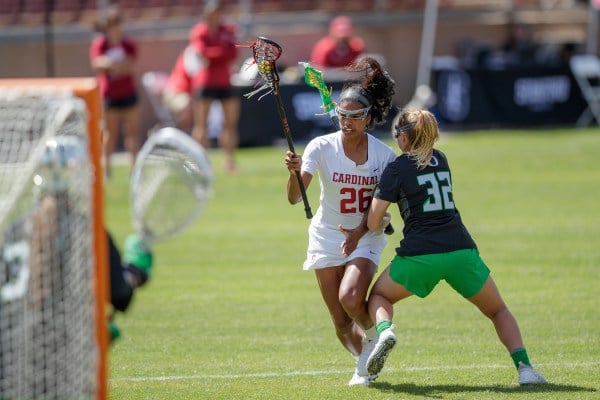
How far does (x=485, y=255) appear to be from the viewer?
1248 centimetres

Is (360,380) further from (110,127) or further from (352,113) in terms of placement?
(110,127)

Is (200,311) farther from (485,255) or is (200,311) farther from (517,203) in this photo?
(517,203)

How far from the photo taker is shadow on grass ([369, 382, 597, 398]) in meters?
7.15

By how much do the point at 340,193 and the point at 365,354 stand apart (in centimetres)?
106

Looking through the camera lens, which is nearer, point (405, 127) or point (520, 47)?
point (405, 127)

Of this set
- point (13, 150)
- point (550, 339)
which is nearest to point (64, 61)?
point (550, 339)

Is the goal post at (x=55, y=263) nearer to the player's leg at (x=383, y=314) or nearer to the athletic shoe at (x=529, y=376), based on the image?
the player's leg at (x=383, y=314)

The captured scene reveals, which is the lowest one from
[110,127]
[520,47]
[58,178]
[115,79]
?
[520,47]

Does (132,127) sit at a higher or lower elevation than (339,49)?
lower

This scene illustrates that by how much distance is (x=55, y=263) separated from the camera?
537 centimetres

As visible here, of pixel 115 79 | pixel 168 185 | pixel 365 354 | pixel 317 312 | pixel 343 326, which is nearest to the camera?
pixel 168 185

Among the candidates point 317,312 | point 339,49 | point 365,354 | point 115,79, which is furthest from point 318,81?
point 339,49

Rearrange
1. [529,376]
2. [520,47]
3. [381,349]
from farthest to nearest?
[520,47] < [529,376] < [381,349]

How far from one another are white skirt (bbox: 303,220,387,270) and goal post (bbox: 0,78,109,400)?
234 cm
